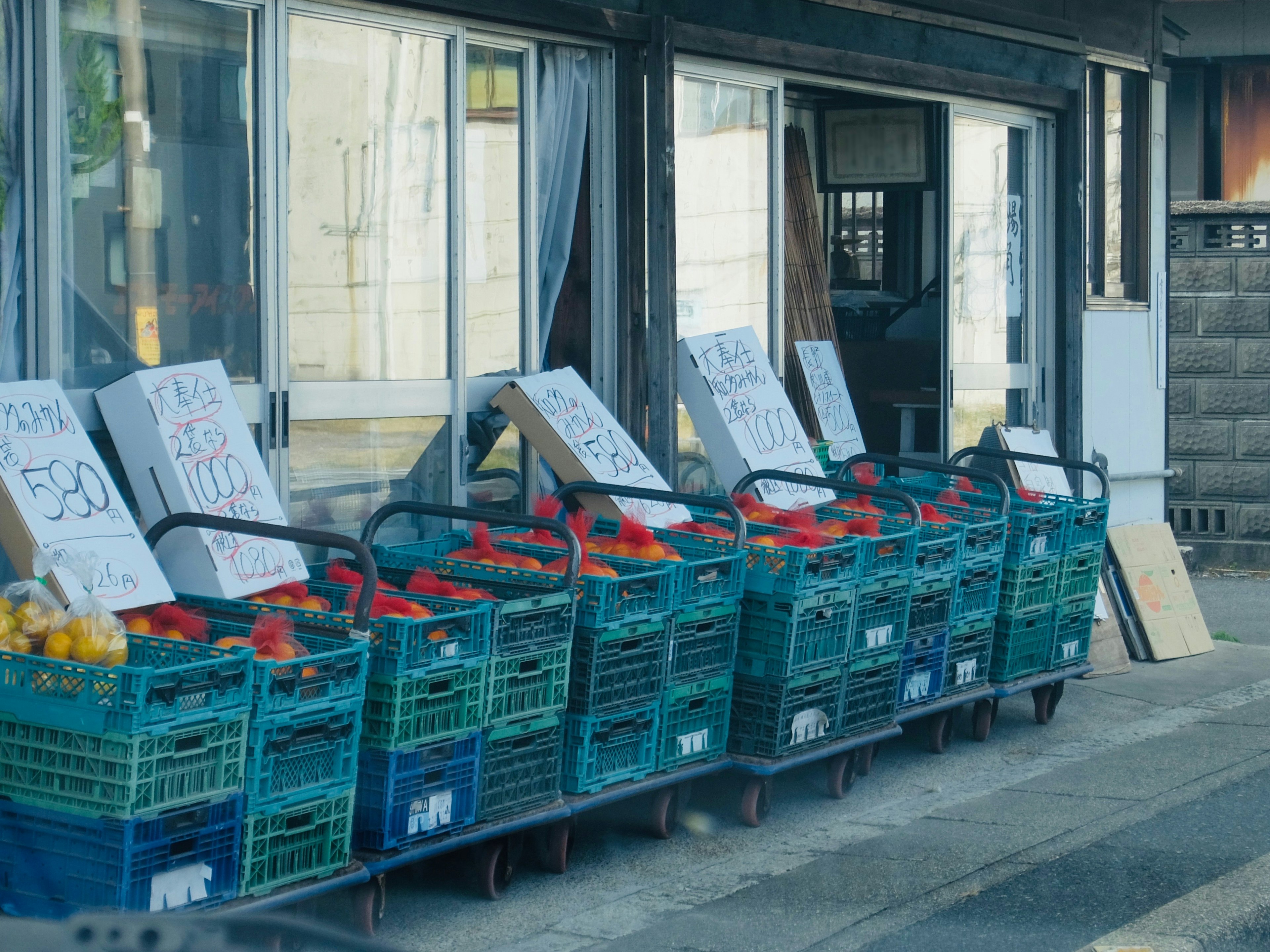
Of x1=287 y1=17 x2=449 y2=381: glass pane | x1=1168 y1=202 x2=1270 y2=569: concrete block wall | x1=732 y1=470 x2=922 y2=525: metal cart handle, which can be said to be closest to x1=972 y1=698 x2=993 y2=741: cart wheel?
x1=732 y1=470 x2=922 y2=525: metal cart handle

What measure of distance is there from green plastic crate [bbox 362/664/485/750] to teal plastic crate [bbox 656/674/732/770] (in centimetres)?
100

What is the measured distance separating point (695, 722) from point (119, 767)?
2514 millimetres

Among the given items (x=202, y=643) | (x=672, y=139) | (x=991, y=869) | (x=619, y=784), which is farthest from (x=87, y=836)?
(x=672, y=139)

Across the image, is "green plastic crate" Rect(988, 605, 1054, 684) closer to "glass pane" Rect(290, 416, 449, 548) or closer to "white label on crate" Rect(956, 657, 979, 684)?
"white label on crate" Rect(956, 657, 979, 684)

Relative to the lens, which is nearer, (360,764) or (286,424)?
(360,764)

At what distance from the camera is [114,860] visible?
407 centimetres

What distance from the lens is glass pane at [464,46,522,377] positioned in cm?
695

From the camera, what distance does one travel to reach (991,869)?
19.0 feet

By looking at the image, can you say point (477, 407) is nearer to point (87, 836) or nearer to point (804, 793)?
point (804, 793)

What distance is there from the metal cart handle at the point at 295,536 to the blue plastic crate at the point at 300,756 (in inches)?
10.0

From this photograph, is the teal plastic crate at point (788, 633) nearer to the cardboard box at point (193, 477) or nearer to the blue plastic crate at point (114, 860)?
the cardboard box at point (193, 477)

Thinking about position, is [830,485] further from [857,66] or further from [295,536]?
[295,536]

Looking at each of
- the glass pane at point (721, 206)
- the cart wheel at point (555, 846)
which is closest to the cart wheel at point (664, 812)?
the cart wheel at point (555, 846)

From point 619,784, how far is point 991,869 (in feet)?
4.39
